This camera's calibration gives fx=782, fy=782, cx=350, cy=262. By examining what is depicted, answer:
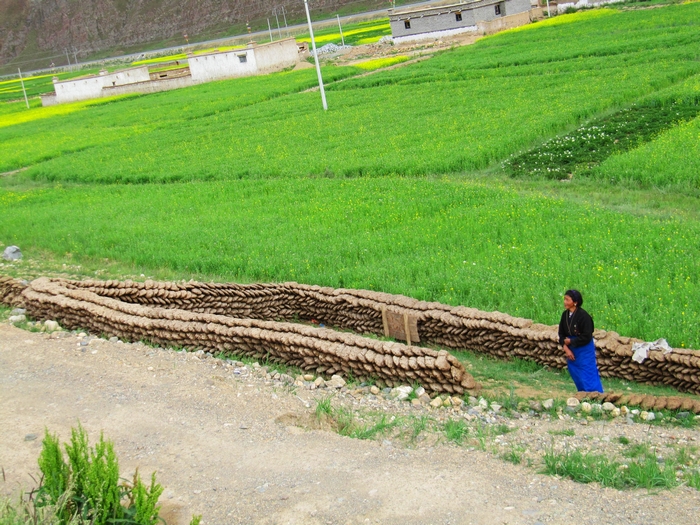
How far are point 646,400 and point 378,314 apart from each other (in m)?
4.48

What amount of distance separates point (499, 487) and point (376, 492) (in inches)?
44.5

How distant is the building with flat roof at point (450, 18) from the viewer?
54875 millimetres

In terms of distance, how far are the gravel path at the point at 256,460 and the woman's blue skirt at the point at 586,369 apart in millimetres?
1840

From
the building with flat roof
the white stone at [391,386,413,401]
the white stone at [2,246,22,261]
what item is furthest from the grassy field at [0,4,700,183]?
the white stone at [391,386,413,401]

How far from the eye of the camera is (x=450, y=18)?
5569 centimetres

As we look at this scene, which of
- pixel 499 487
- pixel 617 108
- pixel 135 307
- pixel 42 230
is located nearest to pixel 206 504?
pixel 499 487

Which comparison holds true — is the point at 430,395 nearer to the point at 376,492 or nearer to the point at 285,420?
the point at 285,420

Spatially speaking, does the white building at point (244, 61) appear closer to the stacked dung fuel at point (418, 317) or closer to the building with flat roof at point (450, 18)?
the building with flat roof at point (450, 18)

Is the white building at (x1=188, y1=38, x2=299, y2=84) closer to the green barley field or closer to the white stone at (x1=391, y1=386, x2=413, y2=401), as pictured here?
the green barley field

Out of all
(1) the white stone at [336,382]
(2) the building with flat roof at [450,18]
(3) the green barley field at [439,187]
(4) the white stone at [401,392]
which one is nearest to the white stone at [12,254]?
(3) the green barley field at [439,187]

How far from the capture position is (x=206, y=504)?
752 cm

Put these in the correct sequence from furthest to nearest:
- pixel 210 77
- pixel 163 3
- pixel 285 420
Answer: pixel 163 3 → pixel 210 77 → pixel 285 420

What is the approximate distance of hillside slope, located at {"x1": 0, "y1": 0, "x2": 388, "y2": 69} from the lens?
104 meters

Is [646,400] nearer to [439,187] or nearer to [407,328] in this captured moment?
[407,328]
